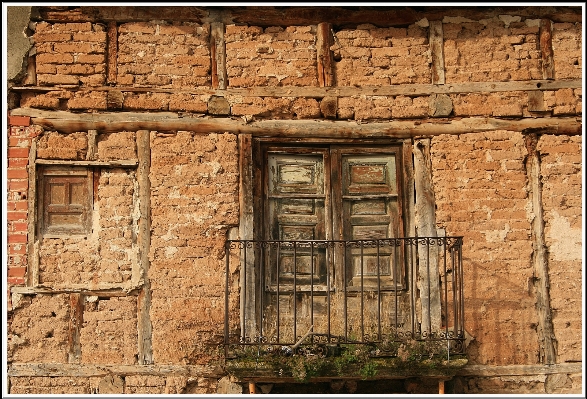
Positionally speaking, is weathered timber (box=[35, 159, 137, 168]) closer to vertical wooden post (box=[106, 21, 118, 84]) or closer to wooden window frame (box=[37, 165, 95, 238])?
wooden window frame (box=[37, 165, 95, 238])

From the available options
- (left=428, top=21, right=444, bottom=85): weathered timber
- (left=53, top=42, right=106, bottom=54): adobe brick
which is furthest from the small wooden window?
(left=428, top=21, right=444, bottom=85): weathered timber

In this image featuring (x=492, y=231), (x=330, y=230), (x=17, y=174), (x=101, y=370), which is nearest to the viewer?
(x=101, y=370)

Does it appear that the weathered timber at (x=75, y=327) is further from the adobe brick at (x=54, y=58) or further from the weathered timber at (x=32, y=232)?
→ the adobe brick at (x=54, y=58)

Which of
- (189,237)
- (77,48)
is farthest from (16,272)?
(77,48)

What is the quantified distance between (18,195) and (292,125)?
2.47m

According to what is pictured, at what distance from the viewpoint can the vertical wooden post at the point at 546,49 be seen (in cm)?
710

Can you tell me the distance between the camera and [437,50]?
715cm

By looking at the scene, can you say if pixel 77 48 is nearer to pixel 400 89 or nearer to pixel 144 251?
pixel 144 251

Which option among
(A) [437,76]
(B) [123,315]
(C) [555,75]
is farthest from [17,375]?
(C) [555,75]

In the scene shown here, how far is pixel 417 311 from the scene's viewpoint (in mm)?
6980

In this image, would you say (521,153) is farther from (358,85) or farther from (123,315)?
(123,315)

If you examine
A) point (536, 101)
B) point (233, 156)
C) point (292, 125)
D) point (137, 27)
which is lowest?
point (233, 156)

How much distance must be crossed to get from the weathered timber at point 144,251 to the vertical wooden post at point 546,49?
3.63m

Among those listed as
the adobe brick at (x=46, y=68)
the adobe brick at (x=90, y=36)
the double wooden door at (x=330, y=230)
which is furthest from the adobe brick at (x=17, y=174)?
the double wooden door at (x=330, y=230)
